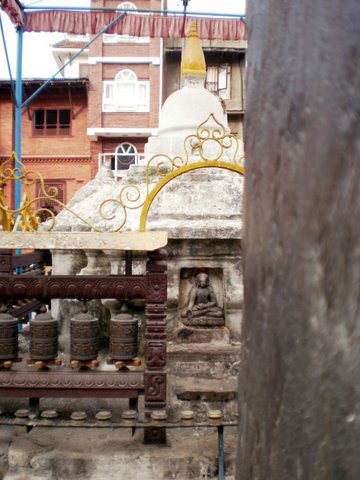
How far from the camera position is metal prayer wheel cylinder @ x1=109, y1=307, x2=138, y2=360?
3.39 metres

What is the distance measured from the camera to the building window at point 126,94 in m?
19.4

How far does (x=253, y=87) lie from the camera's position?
0.86 m

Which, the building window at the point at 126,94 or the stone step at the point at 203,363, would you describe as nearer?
the stone step at the point at 203,363

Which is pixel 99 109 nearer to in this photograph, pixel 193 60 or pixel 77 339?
pixel 193 60

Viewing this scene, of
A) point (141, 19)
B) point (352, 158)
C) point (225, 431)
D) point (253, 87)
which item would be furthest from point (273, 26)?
point (141, 19)

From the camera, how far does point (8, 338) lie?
3.39 meters

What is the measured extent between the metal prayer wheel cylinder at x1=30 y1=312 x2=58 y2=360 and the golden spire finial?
148 inches

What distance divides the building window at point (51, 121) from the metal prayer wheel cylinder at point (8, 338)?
17764mm

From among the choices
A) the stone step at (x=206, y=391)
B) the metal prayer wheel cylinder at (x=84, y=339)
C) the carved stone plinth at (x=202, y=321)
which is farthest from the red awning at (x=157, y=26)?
the metal prayer wheel cylinder at (x=84, y=339)

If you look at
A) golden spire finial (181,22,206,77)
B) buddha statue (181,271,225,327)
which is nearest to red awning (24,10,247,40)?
golden spire finial (181,22,206,77)

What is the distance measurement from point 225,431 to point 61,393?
1.13 metres

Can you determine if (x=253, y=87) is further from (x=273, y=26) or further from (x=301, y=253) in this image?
(x=301, y=253)

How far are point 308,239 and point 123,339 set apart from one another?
9.10 ft

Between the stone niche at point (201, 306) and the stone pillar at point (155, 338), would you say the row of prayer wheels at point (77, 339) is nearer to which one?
the stone pillar at point (155, 338)
